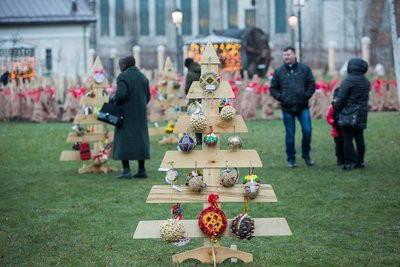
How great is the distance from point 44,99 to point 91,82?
13.8 meters

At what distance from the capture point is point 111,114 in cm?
1420

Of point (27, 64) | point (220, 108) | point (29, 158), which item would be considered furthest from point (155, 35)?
point (220, 108)

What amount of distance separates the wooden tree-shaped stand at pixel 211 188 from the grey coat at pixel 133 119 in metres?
6.12

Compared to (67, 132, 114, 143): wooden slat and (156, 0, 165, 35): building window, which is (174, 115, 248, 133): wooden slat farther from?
(156, 0, 165, 35): building window

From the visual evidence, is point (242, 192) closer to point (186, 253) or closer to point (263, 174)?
point (186, 253)

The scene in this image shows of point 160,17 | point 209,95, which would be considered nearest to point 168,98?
point 209,95

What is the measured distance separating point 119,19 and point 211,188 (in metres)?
62.1

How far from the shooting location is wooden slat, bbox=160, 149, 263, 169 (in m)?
7.95

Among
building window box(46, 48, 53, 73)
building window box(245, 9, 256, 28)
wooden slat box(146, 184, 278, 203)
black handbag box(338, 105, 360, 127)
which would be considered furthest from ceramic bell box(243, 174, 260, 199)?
building window box(245, 9, 256, 28)

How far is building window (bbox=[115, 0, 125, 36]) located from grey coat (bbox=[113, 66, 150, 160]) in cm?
5542

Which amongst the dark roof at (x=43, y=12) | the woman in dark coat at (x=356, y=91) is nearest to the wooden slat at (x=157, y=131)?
the woman in dark coat at (x=356, y=91)

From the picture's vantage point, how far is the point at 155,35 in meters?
69.3

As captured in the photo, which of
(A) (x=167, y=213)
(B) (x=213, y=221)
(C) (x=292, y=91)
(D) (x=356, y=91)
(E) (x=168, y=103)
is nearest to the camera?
(B) (x=213, y=221)

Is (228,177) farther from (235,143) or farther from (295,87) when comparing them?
(295,87)
